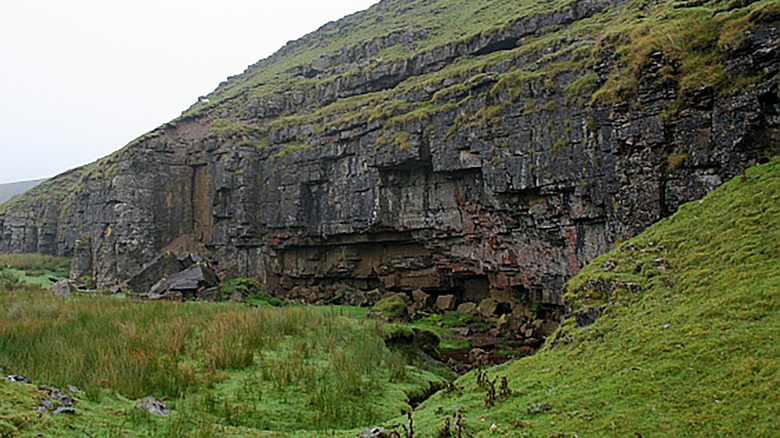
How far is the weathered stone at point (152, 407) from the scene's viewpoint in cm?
555

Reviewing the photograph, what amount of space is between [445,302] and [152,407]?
66.4 feet

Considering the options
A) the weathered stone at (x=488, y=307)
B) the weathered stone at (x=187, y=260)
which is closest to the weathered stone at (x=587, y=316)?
the weathered stone at (x=488, y=307)

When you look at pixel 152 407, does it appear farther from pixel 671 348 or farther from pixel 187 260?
pixel 187 260

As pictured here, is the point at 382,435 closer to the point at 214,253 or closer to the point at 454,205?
the point at 454,205

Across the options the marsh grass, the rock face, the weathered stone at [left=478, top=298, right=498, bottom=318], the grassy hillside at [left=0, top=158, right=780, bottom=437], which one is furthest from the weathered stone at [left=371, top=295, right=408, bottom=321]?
the grassy hillside at [left=0, top=158, right=780, bottom=437]

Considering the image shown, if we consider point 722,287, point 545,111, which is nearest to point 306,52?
point 545,111

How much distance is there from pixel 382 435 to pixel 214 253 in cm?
2887

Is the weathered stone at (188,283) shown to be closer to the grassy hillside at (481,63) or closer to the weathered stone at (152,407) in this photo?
the grassy hillside at (481,63)

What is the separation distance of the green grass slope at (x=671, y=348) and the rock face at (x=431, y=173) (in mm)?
3052

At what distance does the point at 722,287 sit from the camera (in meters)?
6.63

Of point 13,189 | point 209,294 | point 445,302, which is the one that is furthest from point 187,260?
point 13,189

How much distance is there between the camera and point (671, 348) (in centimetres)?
559

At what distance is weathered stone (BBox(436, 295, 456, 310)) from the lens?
981 inches

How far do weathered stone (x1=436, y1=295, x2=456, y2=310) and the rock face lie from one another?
0.50 ft
